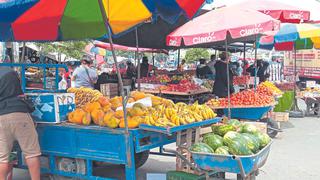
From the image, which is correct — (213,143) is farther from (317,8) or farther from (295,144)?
(317,8)

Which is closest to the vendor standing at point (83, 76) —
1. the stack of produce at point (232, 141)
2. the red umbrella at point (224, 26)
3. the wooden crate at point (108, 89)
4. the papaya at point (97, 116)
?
the red umbrella at point (224, 26)

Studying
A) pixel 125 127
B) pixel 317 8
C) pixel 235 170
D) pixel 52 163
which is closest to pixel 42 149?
pixel 52 163

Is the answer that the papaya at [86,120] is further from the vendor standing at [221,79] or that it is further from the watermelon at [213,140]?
the vendor standing at [221,79]

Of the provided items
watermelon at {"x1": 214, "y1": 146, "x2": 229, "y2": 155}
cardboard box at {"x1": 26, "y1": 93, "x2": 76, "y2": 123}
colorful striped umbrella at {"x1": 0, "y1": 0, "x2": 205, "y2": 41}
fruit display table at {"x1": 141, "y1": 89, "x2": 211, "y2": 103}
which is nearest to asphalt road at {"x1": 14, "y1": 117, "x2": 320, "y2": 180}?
cardboard box at {"x1": 26, "y1": 93, "x2": 76, "y2": 123}

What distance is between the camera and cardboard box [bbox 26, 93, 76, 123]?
5086 millimetres

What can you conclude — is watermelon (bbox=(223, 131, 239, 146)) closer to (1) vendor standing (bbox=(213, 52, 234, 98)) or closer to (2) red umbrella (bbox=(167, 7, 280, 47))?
(2) red umbrella (bbox=(167, 7, 280, 47))

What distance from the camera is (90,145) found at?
4820 mm

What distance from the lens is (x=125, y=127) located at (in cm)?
450

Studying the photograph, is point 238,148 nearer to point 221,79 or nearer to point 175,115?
point 175,115

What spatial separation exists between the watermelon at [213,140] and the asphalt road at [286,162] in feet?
5.60

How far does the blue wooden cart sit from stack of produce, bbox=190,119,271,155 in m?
0.27

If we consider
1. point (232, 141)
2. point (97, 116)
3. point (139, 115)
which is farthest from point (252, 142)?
point (97, 116)

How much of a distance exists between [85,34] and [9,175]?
2714 millimetres

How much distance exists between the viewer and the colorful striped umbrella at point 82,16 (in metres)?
5.39
